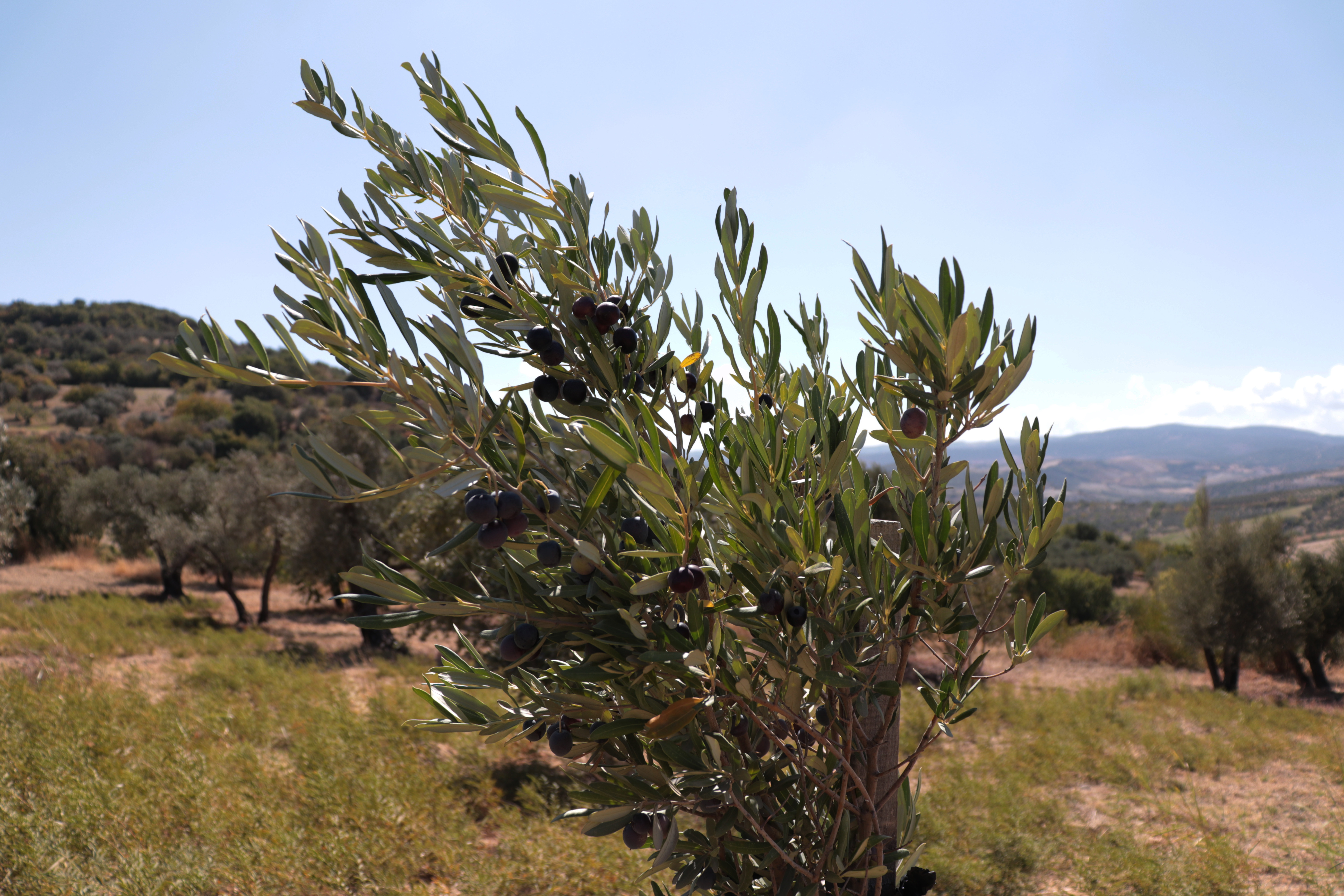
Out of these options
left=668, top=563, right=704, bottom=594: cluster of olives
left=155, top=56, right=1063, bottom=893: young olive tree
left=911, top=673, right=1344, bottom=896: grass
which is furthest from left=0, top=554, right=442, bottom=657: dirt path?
left=668, top=563, right=704, bottom=594: cluster of olives

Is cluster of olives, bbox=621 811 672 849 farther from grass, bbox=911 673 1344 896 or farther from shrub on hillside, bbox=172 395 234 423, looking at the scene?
shrub on hillside, bbox=172 395 234 423

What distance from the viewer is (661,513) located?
1.19 metres

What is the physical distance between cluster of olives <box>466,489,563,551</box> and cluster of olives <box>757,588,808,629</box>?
1.49 ft

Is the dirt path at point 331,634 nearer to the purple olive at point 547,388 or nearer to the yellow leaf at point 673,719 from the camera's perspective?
the purple olive at point 547,388

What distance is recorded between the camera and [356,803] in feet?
17.5

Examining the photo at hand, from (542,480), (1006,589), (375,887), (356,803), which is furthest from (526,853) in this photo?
(1006,589)

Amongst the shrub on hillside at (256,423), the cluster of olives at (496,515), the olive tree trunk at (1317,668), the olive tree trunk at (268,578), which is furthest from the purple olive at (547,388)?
the shrub on hillside at (256,423)

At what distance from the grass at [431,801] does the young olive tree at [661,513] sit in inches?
144

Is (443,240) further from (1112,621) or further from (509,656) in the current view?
(1112,621)

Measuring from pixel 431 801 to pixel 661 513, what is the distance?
5.84 meters

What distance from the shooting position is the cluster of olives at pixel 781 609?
1247mm

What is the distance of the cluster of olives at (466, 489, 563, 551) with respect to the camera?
3.72 feet

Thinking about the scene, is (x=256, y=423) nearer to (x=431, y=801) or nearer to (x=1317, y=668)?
(x=431, y=801)

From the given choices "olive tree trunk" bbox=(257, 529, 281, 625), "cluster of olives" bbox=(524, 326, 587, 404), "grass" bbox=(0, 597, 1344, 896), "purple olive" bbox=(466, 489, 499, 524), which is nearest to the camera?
"purple olive" bbox=(466, 489, 499, 524)
